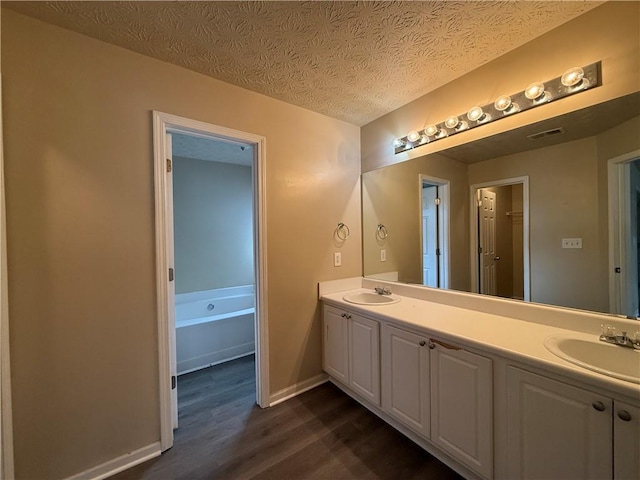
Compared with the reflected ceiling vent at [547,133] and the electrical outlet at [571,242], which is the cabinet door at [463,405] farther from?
the reflected ceiling vent at [547,133]

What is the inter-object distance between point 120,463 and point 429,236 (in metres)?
2.59

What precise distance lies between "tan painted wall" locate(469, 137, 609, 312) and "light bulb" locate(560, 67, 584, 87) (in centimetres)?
31

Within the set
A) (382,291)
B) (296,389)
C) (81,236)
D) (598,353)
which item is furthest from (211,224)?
(598,353)

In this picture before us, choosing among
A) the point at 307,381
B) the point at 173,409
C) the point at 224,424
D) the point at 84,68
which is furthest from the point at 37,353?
the point at 307,381

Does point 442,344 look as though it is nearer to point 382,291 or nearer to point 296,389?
point 382,291

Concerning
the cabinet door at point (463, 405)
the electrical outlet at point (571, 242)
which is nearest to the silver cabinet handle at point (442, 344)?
the cabinet door at point (463, 405)

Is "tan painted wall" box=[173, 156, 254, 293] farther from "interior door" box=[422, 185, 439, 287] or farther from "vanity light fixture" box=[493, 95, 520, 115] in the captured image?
"vanity light fixture" box=[493, 95, 520, 115]

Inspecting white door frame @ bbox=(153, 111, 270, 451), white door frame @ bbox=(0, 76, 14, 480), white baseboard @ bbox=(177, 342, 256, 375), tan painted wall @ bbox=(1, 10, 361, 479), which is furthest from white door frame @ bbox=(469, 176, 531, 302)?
white door frame @ bbox=(0, 76, 14, 480)

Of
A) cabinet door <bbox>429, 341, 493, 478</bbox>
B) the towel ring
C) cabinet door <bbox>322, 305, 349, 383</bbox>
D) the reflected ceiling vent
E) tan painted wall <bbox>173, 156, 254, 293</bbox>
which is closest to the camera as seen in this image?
cabinet door <bbox>429, 341, 493, 478</bbox>

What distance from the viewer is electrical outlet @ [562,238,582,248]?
1.44 metres

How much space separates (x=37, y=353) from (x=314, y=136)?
2286 millimetres

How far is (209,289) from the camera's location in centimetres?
370

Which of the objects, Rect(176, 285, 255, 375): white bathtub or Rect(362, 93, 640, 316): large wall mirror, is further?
Rect(176, 285, 255, 375): white bathtub

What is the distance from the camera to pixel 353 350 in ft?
6.59
